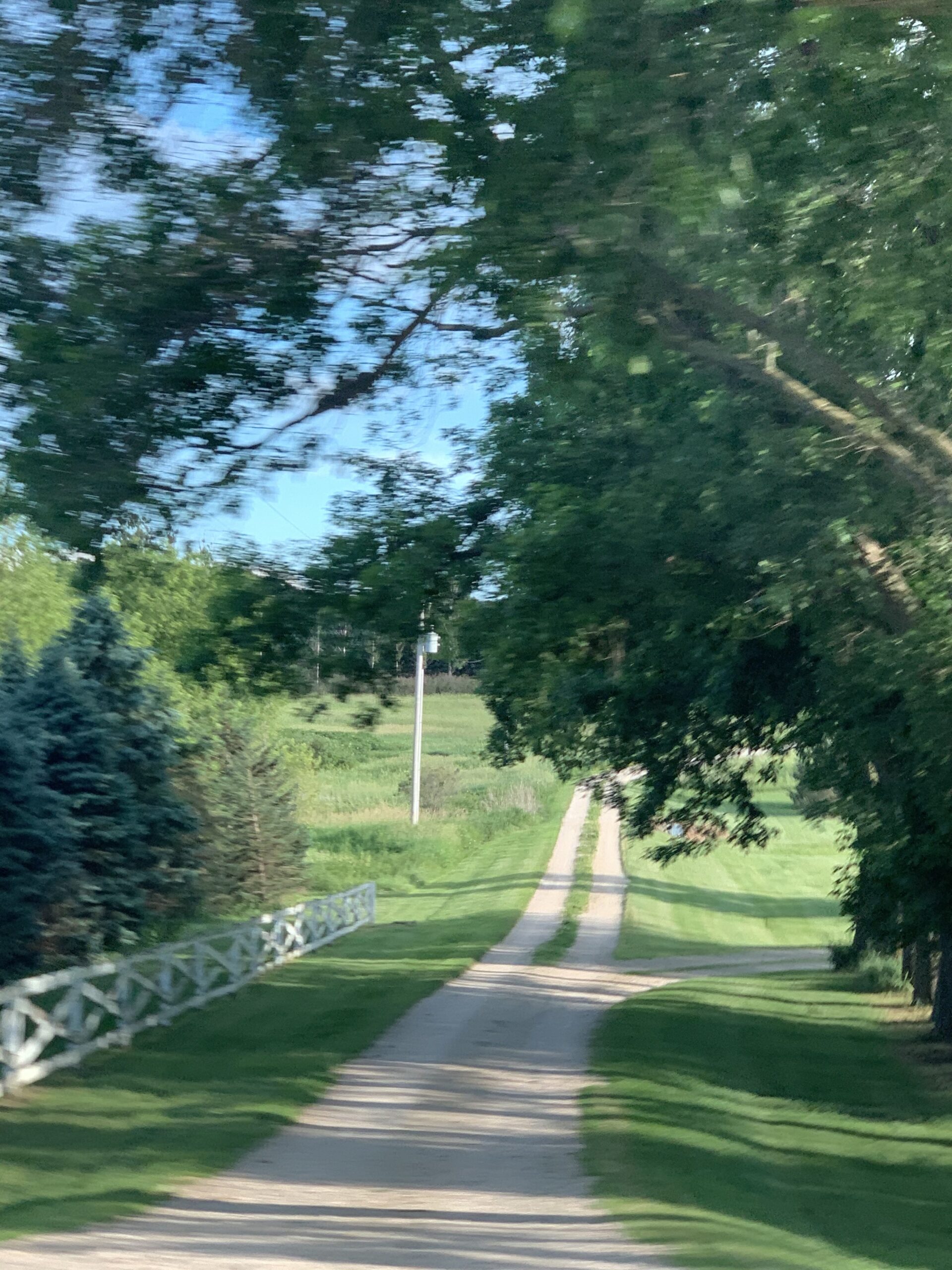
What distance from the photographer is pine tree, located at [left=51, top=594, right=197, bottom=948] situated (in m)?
25.2

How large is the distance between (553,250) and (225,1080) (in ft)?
35.1

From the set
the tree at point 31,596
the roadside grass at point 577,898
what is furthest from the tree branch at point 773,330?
the tree at point 31,596

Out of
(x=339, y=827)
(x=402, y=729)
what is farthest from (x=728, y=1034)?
(x=402, y=729)

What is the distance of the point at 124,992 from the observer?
56.4 ft

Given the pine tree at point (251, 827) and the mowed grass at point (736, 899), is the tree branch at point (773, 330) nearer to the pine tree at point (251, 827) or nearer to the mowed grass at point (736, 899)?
the mowed grass at point (736, 899)

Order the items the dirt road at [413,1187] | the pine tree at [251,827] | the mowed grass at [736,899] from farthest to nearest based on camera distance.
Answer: the mowed grass at [736,899]
the pine tree at [251,827]
the dirt road at [413,1187]

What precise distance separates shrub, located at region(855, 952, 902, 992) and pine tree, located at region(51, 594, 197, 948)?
14.3 metres

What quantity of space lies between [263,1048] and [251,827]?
20.8m

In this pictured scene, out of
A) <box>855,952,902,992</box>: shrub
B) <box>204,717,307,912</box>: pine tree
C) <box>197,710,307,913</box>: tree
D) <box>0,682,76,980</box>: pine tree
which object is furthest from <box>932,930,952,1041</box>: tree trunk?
<box>204,717,307,912</box>: pine tree

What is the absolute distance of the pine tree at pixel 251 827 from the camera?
36344 mm

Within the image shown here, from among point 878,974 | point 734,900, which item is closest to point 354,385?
point 878,974

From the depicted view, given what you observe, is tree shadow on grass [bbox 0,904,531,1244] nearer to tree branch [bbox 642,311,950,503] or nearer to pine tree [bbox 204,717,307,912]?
tree branch [bbox 642,311,950,503]

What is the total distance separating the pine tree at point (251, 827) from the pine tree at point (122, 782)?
798cm

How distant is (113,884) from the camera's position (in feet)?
84.0
